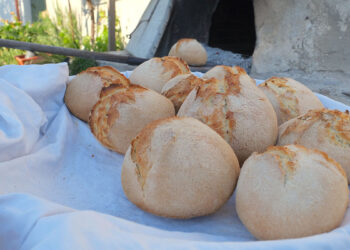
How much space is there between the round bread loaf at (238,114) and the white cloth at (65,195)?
138mm

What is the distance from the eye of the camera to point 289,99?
0.97 m

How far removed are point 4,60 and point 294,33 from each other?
4038 millimetres

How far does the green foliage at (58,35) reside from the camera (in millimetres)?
4543

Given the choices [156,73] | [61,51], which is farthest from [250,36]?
[156,73]

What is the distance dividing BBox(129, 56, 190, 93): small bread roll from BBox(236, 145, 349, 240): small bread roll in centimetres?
62

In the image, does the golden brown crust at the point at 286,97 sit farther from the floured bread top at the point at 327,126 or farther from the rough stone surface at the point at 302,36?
the rough stone surface at the point at 302,36

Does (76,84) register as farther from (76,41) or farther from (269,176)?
(76,41)

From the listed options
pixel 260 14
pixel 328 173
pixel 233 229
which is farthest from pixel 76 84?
pixel 260 14

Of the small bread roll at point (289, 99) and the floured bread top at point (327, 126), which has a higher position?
the floured bread top at point (327, 126)

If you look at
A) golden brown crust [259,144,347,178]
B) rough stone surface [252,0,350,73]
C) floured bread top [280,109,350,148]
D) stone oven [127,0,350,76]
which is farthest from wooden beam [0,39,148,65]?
golden brown crust [259,144,347,178]

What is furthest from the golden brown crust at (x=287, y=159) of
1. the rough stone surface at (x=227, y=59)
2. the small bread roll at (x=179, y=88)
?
the rough stone surface at (x=227, y=59)

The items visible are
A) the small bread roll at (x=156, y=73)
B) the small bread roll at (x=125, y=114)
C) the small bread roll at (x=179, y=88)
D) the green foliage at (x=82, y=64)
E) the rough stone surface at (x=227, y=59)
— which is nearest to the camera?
the small bread roll at (x=125, y=114)

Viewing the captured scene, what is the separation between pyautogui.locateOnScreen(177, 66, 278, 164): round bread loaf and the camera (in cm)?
76

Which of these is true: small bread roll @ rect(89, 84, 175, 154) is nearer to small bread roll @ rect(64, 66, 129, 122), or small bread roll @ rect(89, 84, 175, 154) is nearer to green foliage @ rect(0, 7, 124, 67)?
small bread roll @ rect(64, 66, 129, 122)
